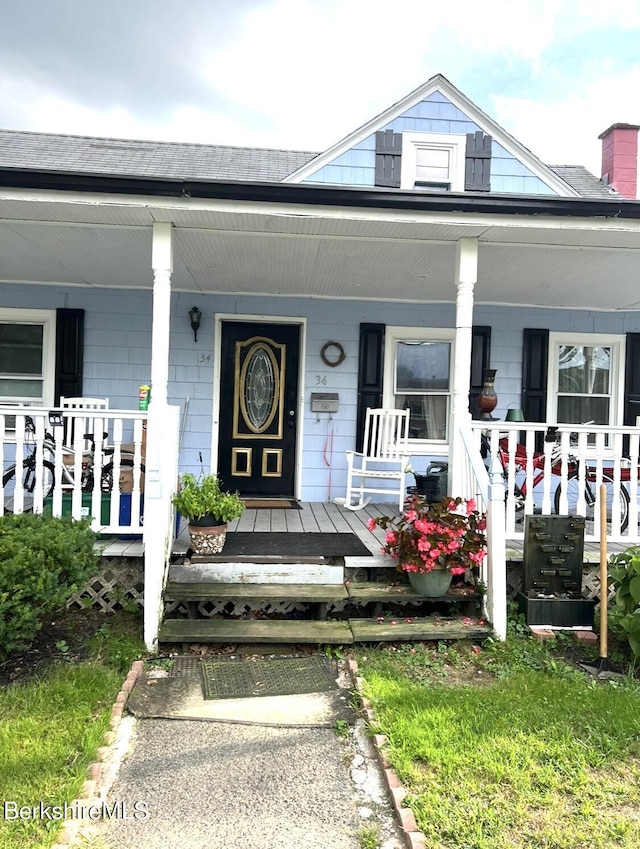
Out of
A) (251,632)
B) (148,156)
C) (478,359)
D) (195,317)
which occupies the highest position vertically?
(148,156)

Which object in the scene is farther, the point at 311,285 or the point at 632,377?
the point at 632,377

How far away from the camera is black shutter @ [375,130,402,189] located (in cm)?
672

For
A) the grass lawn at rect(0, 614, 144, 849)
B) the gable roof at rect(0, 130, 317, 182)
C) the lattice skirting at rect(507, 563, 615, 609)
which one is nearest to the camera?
the grass lawn at rect(0, 614, 144, 849)

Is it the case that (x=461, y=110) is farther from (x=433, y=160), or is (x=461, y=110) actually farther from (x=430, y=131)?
(x=433, y=160)

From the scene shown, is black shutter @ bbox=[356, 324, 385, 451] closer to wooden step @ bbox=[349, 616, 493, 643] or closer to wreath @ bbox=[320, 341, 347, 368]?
wreath @ bbox=[320, 341, 347, 368]

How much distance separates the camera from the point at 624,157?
7684 mm

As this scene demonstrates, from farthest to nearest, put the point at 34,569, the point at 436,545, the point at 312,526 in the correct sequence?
the point at 312,526 < the point at 436,545 < the point at 34,569

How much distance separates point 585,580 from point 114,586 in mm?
3133

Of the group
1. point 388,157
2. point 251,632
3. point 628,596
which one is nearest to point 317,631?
point 251,632

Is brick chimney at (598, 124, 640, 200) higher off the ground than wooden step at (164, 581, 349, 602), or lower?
Answer: higher

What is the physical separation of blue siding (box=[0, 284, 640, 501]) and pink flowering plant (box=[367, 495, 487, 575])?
2.34 metres

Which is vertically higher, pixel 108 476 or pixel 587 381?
pixel 587 381

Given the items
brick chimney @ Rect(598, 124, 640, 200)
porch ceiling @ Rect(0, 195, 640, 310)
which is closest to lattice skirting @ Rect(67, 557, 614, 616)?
porch ceiling @ Rect(0, 195, 640, 310)

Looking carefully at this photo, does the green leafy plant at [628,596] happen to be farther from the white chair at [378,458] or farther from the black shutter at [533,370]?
the black shutter at [533,370]
